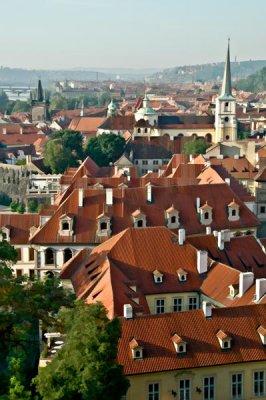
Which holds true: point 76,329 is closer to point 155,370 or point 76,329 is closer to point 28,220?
point 155,370

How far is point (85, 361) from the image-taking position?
26.2 metres

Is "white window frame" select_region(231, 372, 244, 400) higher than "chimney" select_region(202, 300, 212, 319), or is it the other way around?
"chimney" select_region(202, 300, 212, 319)

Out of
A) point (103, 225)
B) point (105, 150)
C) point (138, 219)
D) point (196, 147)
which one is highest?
point (138, 219)

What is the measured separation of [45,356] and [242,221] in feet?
82.4

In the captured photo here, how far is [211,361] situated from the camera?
3247cm

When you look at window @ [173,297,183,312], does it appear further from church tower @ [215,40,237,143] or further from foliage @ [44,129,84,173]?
church tower @ [215,40,237,143]

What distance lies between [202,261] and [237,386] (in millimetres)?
10031

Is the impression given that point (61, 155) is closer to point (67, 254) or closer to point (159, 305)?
point (67, 254)

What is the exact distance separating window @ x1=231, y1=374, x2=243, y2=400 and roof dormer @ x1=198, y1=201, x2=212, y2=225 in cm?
2088

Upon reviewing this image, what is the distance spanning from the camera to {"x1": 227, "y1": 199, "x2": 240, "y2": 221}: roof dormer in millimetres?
54438

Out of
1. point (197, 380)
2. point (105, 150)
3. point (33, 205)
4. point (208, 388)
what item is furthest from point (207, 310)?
point (105, 150)

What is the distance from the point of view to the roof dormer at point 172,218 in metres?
52.1

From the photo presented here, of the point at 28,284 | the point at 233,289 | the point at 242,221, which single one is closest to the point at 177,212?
the point at 242,221

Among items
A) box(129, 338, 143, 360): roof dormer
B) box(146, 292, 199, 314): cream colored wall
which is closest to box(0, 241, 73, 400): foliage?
box(129, 338, 143, 360): roof dormer
